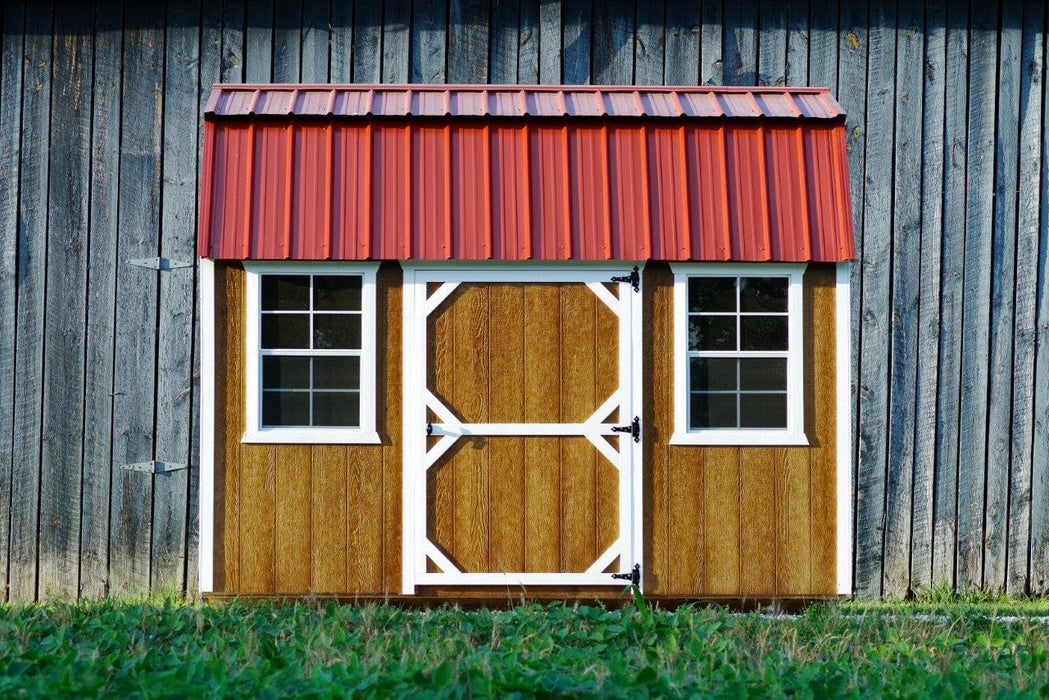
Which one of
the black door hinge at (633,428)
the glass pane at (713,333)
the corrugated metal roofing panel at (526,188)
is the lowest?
the black door hinge at (633,428)

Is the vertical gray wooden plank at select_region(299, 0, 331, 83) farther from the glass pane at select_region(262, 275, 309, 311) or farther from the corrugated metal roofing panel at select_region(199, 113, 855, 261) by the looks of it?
the glass pane at select_region(262, 275, 309, 311)

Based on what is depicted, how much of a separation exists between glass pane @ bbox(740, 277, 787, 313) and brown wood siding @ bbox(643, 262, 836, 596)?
0.17m

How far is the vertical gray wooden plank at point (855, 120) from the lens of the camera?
703cm

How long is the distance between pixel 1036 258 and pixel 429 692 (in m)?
5.70

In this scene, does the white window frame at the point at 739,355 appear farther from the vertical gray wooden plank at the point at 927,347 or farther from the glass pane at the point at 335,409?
the glass pane at the point at 335,409

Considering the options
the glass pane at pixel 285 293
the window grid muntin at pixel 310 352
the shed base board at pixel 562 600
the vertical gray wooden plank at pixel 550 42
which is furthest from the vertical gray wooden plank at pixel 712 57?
the shed base board at pixel 562 600

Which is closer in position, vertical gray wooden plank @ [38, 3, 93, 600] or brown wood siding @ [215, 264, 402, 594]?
brown wood siding @ [215, 264, 402, 594]

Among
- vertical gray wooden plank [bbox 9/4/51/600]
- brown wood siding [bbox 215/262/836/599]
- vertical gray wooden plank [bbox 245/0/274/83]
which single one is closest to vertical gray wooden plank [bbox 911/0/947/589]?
brown wood siding [bbox 215/262/836/599]

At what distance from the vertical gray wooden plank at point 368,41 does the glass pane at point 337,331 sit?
77.3 inches

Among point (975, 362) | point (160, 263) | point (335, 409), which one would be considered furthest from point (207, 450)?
point (975, 362)

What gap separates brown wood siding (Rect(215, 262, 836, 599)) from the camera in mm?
6145

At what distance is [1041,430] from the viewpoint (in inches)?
279

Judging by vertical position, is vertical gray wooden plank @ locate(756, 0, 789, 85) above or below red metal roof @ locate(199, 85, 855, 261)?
above

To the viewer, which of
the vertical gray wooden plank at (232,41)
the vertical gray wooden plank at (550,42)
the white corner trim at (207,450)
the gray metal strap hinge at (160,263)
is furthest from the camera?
the vertical gray wooden plank at (550,42)
